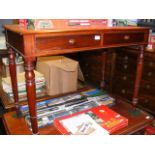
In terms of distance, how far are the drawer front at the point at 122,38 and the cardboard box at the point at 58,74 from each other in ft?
1.88

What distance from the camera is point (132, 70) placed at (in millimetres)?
1850

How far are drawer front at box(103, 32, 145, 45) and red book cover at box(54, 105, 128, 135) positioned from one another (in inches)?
20.6

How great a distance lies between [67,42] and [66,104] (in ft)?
2.04

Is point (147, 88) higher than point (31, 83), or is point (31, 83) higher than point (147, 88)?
point (31, 83)

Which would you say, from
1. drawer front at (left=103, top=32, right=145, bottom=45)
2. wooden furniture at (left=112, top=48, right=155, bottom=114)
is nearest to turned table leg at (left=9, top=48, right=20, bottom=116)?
drawer front at (left=103, top=32, right=145, bottom=45)

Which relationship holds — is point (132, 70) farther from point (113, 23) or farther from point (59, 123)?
point (59, 123)

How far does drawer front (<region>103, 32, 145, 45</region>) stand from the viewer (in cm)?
112

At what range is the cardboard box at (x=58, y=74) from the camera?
1.60m

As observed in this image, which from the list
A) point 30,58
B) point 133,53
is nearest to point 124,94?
point 133,53

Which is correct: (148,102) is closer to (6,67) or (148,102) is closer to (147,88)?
(147,88)

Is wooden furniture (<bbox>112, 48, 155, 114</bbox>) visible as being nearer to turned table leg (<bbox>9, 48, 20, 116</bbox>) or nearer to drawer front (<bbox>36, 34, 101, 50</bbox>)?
drawer front (<bbox>36, 34, 101, 50</bbox>)

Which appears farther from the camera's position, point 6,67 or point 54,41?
point 6,67

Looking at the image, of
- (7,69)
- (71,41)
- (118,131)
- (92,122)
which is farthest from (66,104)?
(7,69)

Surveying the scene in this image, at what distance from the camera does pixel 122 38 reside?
120 cm
